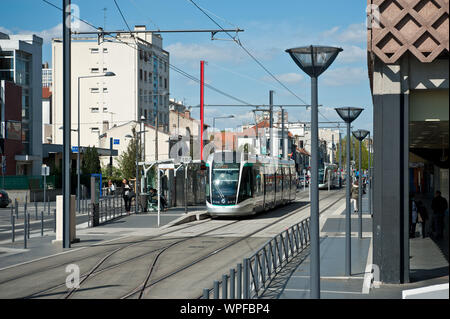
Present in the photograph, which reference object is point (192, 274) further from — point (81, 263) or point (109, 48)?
point (109, 48)

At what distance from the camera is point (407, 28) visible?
11844 mm

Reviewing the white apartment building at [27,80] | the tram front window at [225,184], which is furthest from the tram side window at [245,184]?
the white apartment building at [27,80]

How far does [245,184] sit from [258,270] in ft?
60.9

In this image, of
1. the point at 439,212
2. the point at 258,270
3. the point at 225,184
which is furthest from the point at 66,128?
the point at 225,184

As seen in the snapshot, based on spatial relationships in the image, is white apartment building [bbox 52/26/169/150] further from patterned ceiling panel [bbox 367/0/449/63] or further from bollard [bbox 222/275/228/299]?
bollard [bbox 222/275/228/299]

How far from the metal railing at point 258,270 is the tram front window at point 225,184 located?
38.4 ft

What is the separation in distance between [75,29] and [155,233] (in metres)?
7.92

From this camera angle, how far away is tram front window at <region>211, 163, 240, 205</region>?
30.1 metres

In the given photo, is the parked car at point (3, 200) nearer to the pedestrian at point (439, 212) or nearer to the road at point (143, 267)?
the road at point (143, 267)

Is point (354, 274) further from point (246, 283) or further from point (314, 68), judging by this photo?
point (314, 68)

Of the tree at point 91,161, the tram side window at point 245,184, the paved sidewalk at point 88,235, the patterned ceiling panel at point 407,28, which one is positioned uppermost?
the patterned ceiling panel at point 407,28

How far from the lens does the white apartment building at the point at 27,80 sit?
5334 centimetres
